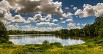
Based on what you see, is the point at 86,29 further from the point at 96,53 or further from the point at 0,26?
the point at 96,53

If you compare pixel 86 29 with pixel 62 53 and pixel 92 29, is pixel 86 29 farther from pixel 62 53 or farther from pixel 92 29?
pixel 62 53

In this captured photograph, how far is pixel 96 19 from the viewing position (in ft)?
448

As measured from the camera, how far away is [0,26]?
89750 mm

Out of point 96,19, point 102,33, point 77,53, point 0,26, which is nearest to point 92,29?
point 96,19

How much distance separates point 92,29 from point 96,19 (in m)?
27.8

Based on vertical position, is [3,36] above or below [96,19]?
below

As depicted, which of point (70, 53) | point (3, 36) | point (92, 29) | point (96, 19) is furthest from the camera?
point (92, 29)

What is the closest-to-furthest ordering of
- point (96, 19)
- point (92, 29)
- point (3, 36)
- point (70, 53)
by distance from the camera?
point (70, 53), point (3, 36), point (96, 19), point (92, 29)

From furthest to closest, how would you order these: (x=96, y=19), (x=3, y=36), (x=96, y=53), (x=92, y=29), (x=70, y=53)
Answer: (x=92, y=29)
(x=96, y=19)
(x=3, y=36)
(x=70, y=53)
(x=96, y=53)

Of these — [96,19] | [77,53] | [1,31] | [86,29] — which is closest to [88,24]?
[86,29]

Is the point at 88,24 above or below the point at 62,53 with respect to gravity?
above

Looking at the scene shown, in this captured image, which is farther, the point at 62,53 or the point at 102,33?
the point at 102,33

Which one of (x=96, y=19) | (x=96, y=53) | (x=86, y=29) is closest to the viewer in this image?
(x=96, y=53)

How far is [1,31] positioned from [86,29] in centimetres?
9927
